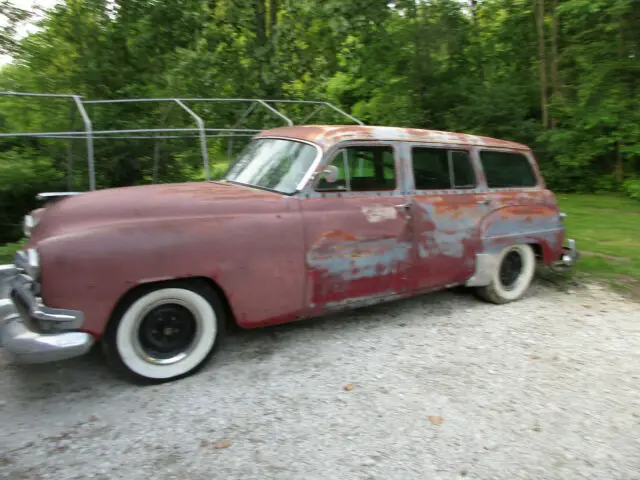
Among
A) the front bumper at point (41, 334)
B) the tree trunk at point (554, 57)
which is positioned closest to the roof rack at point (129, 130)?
the front bumper at point (41, 334)

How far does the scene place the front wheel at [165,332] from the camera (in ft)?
10.8

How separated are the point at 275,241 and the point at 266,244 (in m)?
0.08

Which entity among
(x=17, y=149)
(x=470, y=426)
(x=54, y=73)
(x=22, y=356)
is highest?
(x=54, y=73)

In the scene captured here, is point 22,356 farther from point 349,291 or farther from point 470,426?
point 470,426

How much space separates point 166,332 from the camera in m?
3.47

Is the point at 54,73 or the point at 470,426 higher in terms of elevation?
the point at 54,73

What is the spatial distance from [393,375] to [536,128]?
499 inches

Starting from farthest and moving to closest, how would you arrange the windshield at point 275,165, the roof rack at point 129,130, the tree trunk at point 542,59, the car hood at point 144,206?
the tree trunk at point 542,59 → the roof rack at point 129,130 → the windshield at point 275,165 → the car hood at point 144,206

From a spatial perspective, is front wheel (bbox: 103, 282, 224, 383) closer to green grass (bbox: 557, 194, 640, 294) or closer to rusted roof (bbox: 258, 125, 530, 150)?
rusted roof (bbox: 258, 125, 530, 150)

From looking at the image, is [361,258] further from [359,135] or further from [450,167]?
[450,167]

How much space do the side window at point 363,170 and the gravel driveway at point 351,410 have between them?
52.8 inches

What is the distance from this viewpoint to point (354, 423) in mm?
3033

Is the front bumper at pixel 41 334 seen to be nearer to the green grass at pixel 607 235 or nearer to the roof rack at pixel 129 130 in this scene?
the roof rack at pixel 129 130

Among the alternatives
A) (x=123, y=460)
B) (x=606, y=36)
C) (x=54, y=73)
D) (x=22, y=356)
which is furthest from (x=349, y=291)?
(x=606, y=36)
